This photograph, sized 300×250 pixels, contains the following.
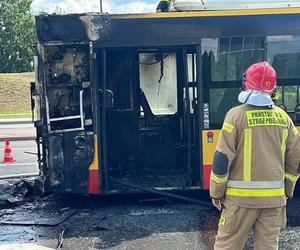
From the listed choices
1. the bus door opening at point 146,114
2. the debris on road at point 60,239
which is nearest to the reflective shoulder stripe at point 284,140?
the debris on road at point 60,239

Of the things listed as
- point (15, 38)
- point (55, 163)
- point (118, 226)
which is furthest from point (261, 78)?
point (15, 38)

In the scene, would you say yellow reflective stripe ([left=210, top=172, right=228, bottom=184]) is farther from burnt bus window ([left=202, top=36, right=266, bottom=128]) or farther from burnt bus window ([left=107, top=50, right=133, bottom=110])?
burnt bus window ([left=107, top=50, right=133, bottom=110])

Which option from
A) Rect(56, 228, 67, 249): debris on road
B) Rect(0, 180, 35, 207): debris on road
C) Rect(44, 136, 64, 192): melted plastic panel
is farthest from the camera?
Rect(0, 180, 35, 207): debris on road

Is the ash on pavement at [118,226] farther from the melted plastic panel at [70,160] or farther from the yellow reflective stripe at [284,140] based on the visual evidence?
the yellow reflective stripe at [284,140]

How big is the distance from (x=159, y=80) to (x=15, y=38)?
4368 cm

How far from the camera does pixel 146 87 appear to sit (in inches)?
321

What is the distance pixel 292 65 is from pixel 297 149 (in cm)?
314

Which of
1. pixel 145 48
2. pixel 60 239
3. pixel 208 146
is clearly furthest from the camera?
pixel 145 48

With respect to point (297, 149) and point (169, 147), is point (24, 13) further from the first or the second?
point (297, 149)

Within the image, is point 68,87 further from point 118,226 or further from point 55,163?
point 118,226

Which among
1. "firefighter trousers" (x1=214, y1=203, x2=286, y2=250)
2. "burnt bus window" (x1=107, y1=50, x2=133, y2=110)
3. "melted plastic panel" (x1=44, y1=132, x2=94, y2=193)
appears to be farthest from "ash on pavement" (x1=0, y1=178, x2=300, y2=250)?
"firefighter trousers" (x1=214, y1=203, x2=286, y2=250)

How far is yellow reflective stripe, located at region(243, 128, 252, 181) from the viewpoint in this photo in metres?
4.03

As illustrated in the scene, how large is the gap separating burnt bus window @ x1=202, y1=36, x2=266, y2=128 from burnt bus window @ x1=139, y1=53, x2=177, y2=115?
3.97 feet

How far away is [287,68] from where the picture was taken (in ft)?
23.4
